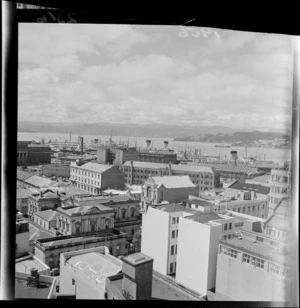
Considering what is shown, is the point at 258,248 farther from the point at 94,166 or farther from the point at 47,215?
the point at 47,215

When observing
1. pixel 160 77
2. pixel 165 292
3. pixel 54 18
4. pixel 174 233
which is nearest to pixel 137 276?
pixel 165 292

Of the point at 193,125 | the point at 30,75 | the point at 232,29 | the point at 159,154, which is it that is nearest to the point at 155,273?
the point at 159,154

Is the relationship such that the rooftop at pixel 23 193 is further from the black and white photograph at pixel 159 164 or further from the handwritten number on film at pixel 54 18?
the handwritten number on film at pixel 54 18

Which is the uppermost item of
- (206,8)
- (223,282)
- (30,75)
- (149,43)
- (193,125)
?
(206,8)

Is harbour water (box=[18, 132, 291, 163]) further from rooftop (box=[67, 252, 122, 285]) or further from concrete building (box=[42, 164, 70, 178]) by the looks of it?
rooftop (box=[67, 252, 122, 285])

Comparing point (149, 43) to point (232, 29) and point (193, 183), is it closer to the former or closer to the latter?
point (232, 29)

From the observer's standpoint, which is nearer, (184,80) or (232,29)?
(232,29)
